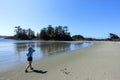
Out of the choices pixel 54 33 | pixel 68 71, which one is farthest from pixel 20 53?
pixel 54 33

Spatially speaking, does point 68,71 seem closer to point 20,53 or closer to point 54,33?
point 20,53

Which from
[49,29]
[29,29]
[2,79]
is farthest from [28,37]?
[2,79]

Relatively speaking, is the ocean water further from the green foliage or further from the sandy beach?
the green foliage

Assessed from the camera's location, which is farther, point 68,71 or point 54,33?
point 54,33

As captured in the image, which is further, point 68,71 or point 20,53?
point 20,53

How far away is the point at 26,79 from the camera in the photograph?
296 inches

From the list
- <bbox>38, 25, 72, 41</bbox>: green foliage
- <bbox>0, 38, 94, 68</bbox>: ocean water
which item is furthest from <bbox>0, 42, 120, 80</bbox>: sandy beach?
<bbox>38, 25, 72, 41</bbox>: green foliage

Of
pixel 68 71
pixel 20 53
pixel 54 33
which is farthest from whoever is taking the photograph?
pixel 54 33

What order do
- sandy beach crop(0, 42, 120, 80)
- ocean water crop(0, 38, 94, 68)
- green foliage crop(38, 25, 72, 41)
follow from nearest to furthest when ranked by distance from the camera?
sandy beach crop(0, 42, 120, 80)
ocean water crop(0, 38, 94, 68)
green foliage crop(38, 25, 72, 41)

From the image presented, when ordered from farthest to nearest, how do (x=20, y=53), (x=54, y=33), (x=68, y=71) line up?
(x=54, y=33) → (x=20, y=53) → (x=68, y=71)

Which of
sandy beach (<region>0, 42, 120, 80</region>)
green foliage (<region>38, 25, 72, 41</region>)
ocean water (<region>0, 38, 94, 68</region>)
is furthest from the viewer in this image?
green foliage (<region>38, 25, 72, 41</region>)

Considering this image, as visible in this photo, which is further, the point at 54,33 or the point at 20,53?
the point at 54,33

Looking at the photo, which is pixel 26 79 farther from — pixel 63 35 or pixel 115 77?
pixel 63 35

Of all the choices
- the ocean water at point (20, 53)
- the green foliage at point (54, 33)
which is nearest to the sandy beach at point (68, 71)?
the ocean water at point (20, 53)
